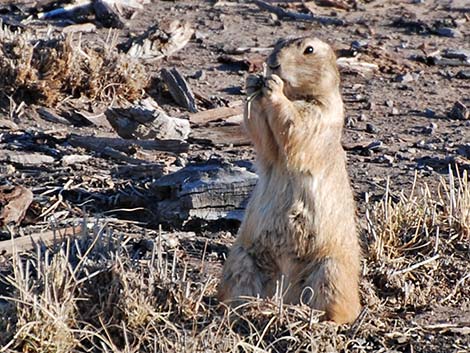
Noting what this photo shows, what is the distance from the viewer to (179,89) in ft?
39.2

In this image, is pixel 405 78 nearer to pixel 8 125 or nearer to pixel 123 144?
pixel 123 144

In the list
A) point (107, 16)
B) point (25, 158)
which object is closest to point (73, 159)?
point (25, 158)

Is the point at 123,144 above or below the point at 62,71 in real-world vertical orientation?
below

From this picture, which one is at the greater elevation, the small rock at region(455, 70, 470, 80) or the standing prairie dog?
the standing prairie dog

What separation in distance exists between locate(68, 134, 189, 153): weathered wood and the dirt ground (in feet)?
0.20

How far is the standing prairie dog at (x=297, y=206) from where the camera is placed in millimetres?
7152

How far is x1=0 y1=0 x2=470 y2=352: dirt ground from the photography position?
8.98 metres

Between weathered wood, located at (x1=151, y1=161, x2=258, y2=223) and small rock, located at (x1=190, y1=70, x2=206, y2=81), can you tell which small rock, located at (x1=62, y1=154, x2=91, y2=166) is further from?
small rock, located at (x1=190, y1=70, x2=206, y2=81)

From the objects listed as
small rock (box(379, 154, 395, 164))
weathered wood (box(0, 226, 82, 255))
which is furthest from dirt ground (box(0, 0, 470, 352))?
weathered wood (box(0, 226, 82, 255))

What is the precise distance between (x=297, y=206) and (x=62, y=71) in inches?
189

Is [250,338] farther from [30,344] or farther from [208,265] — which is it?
[208,265]

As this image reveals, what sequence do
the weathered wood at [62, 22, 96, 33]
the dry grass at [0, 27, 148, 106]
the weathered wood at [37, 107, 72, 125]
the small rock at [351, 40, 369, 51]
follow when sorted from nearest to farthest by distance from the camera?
the weathered wood at [37, 107, 72, 125] < the dry grass at [0, 27, 148, 106] < the weathered wood at [62, 22, 96, 33] < the small rock at [351, 40, 369, 51]

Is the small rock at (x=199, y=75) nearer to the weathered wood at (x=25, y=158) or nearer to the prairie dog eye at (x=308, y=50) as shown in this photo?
the weathered wood at (x=25, y=158)

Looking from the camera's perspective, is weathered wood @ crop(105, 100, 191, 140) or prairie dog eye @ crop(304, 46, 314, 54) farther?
weathered wood @ crop(105, 100, 191, 140)
